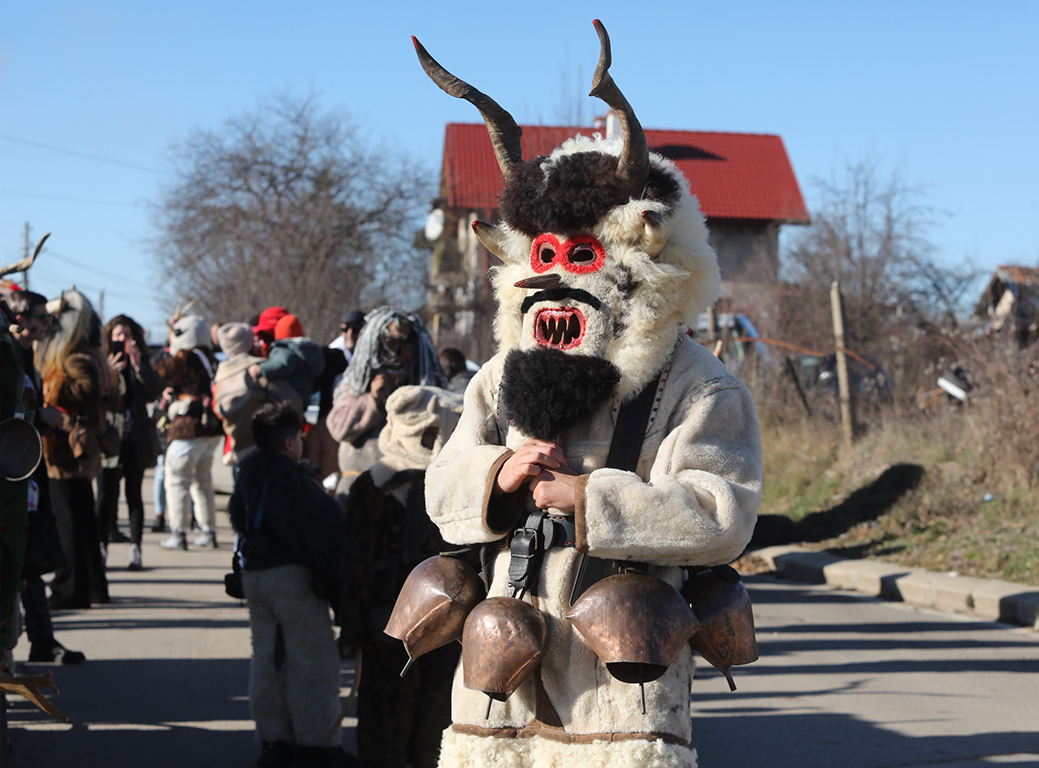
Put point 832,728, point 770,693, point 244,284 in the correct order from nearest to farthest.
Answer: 1. point 832,728
2. point 770,693
3. point 244,284

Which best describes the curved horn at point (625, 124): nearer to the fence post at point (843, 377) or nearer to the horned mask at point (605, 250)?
the horned mask at point (605, 250)

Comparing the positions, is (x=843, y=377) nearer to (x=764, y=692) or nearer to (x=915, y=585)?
(x=915, y=585)

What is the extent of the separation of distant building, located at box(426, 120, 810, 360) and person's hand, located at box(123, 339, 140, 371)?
8.45 meters

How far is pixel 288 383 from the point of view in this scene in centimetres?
779

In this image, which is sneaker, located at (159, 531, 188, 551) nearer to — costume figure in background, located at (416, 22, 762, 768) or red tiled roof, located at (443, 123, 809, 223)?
costume figure in background, located at (416, 22, 762, 768)

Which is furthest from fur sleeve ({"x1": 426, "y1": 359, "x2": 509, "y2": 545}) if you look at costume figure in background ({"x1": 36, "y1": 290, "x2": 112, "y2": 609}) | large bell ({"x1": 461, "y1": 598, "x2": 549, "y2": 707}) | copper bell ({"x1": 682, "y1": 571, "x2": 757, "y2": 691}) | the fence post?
the fence post

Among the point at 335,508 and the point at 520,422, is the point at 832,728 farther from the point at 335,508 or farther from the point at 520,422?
the point at 520,422

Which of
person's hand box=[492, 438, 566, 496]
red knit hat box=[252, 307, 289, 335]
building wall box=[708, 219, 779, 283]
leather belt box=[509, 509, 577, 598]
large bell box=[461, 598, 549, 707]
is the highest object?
building wall box=[708, 219, 779, 283]

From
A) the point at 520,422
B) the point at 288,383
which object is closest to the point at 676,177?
the point at 520,422

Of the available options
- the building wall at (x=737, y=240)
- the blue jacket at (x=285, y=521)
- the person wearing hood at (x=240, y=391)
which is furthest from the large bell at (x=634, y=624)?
the building wall at (x=737, y=240)

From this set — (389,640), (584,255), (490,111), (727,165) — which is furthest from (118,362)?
(727,165)

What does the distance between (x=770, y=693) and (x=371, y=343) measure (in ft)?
9.90

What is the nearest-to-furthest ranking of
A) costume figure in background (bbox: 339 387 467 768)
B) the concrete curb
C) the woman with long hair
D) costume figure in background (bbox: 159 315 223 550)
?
costume figure in background (bbox: 339 387 467 768), the concrete curb, the woman with long hair, costume figure in background (bbox: 159 315 223 550)

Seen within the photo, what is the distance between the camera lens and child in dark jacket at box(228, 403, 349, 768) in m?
4.31
